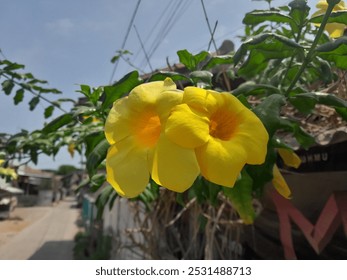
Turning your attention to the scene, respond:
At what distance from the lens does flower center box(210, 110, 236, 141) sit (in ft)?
1.42

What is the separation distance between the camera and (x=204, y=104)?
0.41 meters

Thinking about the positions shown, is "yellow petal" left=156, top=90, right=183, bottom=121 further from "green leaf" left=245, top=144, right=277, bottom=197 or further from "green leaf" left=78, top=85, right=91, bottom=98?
"green leaf" left=78, top=85, right=91, bottom=98

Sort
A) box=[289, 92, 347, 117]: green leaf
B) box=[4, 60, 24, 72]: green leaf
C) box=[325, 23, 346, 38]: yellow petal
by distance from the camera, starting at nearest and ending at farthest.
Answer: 1. box=[289, 92, 347, 117]: green leaf
2. box=[325, 23, 346, 38]: yellow petal
3. box=[4, 60, 24, 72]: green leaf

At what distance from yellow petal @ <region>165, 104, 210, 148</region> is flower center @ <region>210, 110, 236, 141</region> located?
5cm

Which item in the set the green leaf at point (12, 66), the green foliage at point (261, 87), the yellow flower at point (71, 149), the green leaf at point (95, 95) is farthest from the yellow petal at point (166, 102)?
the yellow flower at point (71, 149)

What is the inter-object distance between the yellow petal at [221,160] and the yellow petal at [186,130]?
0.05ft

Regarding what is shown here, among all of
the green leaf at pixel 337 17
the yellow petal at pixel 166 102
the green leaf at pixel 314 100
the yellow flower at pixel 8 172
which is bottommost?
the yellow flower at pixel 8 172

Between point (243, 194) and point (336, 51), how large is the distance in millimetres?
377

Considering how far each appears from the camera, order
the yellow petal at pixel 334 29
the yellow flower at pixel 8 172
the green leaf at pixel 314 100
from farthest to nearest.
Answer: the yellow flower at pixel 8 172 < the yellow petal at pixel 334 29 < the green leaf at pixel 314 100

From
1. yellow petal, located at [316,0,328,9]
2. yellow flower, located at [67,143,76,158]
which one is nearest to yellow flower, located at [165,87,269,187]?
yellow petal, located at [316,0,328,9]

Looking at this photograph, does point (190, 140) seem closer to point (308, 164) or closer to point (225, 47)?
point (308, 164)

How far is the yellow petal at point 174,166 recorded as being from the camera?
38 centimetres

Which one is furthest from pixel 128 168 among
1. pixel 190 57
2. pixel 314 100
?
pixel 314 100

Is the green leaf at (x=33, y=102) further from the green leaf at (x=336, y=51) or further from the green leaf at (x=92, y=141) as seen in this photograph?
the green leaf at (x=336, y=51)
